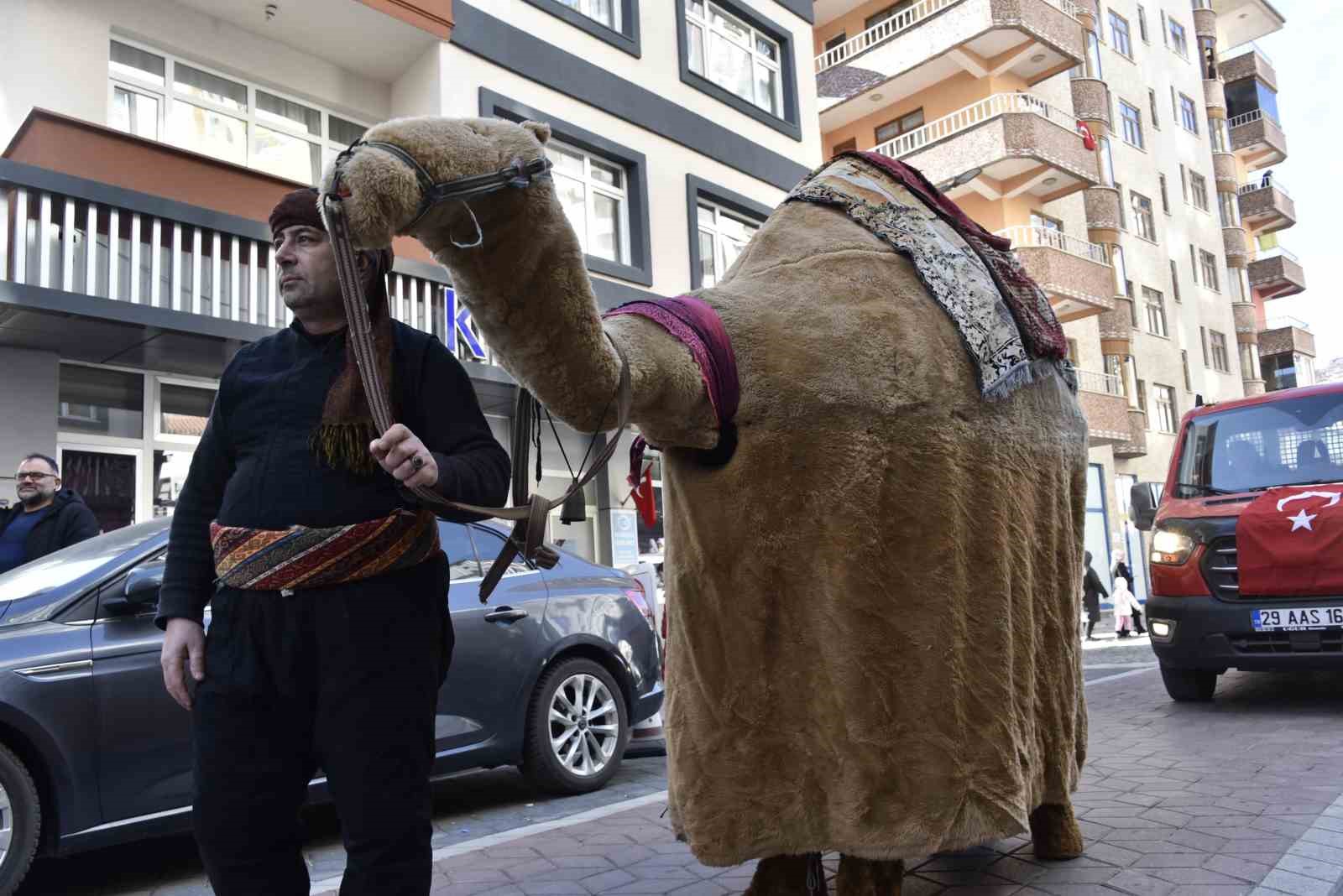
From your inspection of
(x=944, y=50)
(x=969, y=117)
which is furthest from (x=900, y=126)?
(x=944, y=50)

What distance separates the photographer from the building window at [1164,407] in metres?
32.6

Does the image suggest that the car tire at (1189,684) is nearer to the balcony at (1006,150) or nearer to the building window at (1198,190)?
the balcony at (1006,150)

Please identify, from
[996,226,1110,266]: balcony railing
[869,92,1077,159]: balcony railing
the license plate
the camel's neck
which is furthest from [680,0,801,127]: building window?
the camel's neck

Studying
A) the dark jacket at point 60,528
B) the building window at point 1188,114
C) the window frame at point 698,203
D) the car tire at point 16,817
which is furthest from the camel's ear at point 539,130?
the building window at point 1188,114

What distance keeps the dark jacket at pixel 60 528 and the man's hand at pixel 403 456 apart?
5.64 meters

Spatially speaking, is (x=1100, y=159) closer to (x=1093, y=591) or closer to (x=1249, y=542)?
(x=1093, y=591)

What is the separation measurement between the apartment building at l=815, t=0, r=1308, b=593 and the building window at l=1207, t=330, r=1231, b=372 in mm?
63

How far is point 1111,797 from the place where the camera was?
4.76 meters

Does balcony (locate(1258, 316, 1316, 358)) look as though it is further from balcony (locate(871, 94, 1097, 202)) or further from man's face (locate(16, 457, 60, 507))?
man's face (locate(16, 457, 60, 507))

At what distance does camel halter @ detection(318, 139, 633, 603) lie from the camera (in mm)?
1802

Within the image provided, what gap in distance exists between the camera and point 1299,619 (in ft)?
22.2

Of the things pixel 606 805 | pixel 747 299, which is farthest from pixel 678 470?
pixel 606 805

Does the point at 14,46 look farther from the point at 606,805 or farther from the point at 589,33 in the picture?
the point at 606,805

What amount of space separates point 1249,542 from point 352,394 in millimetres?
6299
